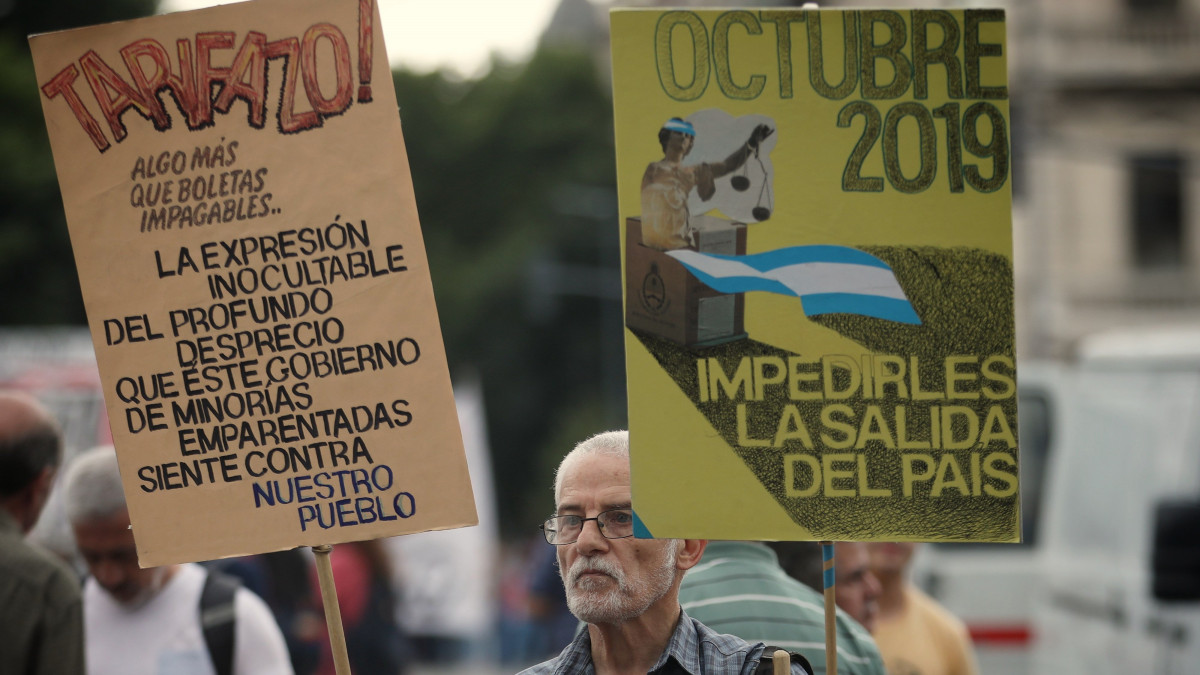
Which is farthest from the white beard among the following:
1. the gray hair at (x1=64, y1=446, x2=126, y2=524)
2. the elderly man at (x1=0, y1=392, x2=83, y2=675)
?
the gray hair at (x1=64, y1=446, x2=126, y2=524)

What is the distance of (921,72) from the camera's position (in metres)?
2.58

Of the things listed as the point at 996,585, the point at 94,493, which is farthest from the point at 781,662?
the point at 996,585

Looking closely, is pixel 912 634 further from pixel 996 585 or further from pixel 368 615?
pixel 368 615

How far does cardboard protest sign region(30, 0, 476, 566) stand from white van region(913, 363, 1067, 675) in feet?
15.0

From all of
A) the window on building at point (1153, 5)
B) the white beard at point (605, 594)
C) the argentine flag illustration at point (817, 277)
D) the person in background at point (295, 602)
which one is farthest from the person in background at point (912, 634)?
the window on building at point (1153, 5)

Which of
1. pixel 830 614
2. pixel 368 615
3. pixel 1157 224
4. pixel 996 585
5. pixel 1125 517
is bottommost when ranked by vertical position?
pixel 368 615

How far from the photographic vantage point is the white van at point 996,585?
6.75 metres

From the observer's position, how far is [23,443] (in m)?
3.30

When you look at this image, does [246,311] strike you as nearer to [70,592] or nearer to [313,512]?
[313,512]

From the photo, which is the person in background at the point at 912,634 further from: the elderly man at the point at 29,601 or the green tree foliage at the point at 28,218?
the green tree foliage at the point at 28,218

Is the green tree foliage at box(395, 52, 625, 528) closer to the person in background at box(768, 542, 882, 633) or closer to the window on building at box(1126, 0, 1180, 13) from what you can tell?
the window on building at box(1126, 0, 1180, 13)

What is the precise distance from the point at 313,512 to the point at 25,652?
81cm

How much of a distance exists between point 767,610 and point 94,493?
1.85m

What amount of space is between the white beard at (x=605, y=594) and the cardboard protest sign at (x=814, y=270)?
13cm
